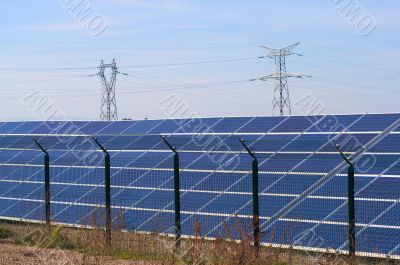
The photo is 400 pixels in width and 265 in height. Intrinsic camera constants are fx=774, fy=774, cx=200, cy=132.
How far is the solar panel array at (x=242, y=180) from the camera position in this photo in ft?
46.8

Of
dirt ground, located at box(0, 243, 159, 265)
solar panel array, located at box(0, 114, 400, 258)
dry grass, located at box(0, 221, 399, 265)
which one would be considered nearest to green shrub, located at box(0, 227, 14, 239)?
dry grass, located at box(0, 221, 399, 265)

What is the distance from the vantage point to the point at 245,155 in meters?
17.7

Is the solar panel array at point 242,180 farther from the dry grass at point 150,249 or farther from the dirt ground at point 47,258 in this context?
the dirt ground at point 47,258

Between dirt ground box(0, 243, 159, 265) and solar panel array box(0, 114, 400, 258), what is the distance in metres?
0.83

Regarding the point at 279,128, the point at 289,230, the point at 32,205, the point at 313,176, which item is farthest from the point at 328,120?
the point at 32,205

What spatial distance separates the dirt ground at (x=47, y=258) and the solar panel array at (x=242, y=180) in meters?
0.83

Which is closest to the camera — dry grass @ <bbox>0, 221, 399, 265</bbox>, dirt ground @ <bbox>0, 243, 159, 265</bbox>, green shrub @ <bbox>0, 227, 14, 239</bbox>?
dry grass @ <bbox>0, 221, 399, 265</bbox>

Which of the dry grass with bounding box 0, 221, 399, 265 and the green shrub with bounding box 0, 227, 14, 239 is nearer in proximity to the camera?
the dry grass with bounding box 0, 221, 399, 265

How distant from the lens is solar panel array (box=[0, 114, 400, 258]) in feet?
46.8

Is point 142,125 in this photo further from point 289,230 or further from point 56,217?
point 289,230

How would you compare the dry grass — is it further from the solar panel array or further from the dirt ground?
the solar panel array

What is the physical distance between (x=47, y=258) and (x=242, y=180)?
4.81 metres

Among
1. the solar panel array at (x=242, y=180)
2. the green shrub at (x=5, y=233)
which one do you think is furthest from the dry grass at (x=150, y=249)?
the solar panel array at (x=242, y=180)

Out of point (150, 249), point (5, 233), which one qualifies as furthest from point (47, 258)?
point (5, 233)
